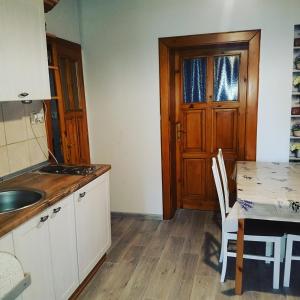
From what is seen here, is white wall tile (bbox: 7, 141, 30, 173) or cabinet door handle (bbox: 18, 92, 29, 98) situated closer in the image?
cabinet door handle (bbox: 18, 92, 29, 98)

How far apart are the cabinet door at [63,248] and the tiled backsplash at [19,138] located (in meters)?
0.62

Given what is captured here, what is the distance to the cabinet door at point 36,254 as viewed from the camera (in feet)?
5.03

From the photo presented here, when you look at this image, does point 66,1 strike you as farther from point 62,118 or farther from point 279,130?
point 279,130

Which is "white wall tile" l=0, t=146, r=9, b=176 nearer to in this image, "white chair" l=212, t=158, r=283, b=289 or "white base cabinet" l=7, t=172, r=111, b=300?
"white base cabinet" l=7, t=172, r=111, b=300

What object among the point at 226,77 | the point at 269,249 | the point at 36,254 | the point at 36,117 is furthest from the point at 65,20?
the point at 269,249

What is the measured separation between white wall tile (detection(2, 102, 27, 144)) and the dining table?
5.68ft

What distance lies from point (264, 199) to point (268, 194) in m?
0.11

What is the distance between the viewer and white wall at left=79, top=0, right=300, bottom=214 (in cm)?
288

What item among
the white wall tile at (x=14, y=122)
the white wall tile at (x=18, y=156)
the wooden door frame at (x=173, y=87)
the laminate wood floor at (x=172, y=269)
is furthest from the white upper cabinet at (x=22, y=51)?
the laminate wood floor at (x=172, y=269)

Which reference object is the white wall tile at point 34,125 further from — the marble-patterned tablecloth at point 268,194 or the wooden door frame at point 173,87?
the marble-patterned tablecloth at point 268,194

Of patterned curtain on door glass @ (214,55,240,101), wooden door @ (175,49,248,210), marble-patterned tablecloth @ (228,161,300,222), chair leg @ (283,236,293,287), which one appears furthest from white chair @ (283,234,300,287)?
patterned curtain on door glass @ (214,55,240,101)

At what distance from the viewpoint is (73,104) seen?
3.15m

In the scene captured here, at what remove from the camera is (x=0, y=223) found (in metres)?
1.44

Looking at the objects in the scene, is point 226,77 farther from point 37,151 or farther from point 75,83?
point 37,151
